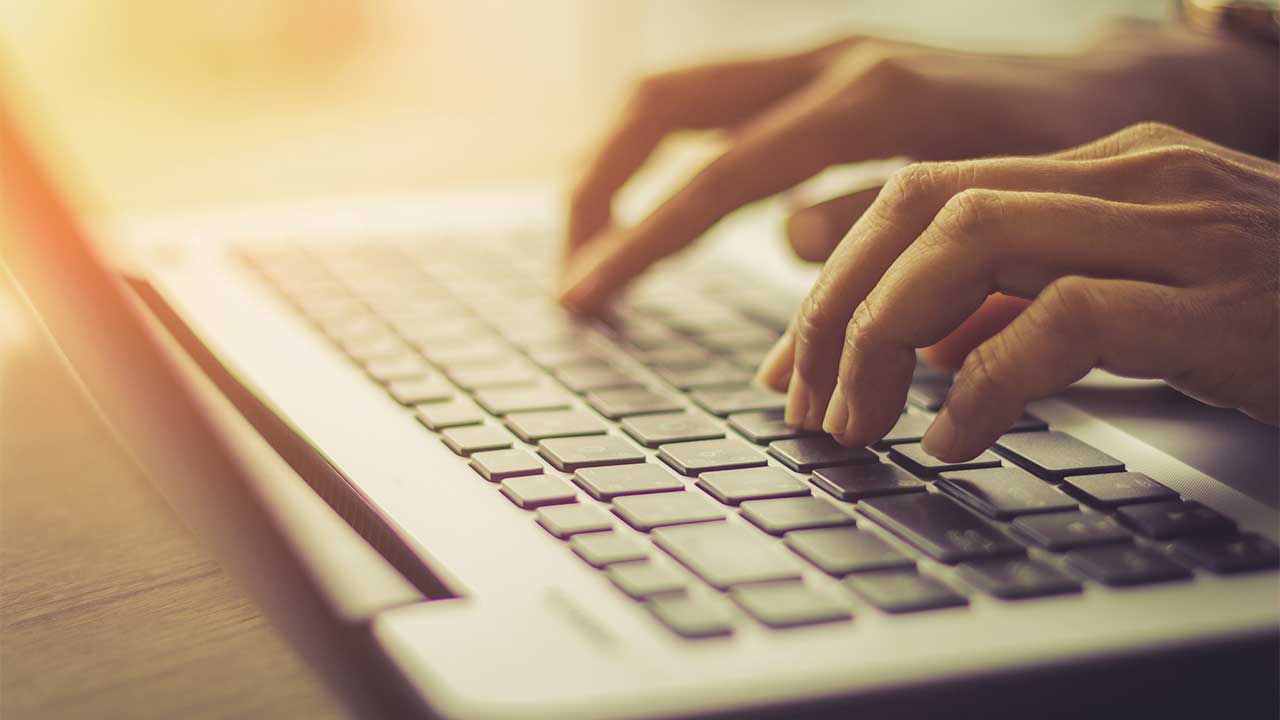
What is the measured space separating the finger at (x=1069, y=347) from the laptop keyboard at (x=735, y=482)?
3cm

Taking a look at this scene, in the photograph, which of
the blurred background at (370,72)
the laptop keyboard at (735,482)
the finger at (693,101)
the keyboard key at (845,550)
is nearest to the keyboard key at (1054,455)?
the laptop keyboard at (735,482)

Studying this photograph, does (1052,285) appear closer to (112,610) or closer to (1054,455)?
(1054,455)

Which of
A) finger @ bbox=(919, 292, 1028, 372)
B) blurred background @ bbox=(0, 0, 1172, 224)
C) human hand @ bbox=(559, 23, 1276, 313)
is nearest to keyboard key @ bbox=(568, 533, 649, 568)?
finger @ bbox=(919, 292, 1028, 372)

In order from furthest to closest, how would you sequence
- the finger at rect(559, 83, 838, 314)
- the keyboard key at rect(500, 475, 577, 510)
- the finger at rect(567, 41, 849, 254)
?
the finger at rect(567, 41, 849, 254) → the finger at rect(559, 83, 838, 314) → the keyboard key at rect(500, 475, 577, 510)

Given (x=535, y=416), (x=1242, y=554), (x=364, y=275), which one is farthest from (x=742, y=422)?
(x=364, y=275)

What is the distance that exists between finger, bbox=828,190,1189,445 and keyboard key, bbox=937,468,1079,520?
42mm

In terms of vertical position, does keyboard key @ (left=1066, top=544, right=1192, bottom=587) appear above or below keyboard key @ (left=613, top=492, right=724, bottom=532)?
above

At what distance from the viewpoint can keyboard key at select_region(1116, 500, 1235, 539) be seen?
0.39 meters

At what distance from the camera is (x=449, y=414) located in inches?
20.2

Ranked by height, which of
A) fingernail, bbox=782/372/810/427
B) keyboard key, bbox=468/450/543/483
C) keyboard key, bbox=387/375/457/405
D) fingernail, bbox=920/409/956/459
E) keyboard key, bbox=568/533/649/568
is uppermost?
fingernail, bbox=920/409/956/459

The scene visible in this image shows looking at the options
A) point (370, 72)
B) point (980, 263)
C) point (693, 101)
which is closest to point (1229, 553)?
point (980, 263)

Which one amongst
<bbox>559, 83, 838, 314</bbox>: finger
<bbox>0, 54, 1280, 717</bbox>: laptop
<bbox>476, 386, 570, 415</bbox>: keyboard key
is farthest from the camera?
<bbox>559, 83, 838, 314</bbox>: finger

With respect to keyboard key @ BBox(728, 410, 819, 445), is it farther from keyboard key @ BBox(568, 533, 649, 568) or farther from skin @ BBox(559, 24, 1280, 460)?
keyboard key @ BBox(568, 533, 649, 568)

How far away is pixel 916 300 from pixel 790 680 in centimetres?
19
